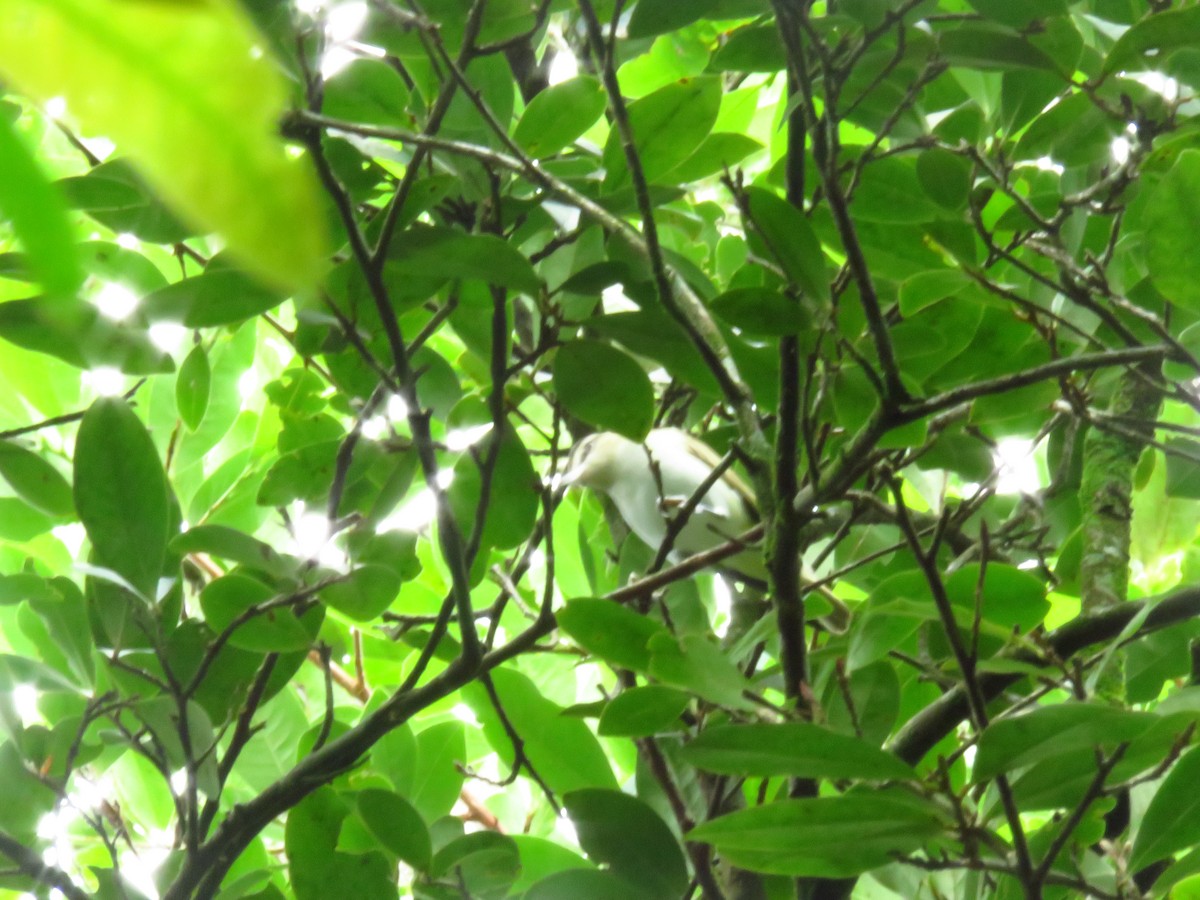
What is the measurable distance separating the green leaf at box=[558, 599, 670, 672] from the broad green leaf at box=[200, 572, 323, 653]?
24cm

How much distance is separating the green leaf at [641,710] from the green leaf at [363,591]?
0.65ft

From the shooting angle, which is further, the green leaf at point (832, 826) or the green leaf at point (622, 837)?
the green leaf at point (622, 837)

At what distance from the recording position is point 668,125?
945 mm

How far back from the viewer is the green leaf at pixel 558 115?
3.00ft

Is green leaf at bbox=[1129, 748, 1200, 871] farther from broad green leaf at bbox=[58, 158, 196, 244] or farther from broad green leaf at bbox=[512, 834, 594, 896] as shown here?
broad green leaf at bbox=[58, 158, 196, 244]

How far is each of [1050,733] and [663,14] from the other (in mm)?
573

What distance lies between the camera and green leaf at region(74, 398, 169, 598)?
91 centimetres

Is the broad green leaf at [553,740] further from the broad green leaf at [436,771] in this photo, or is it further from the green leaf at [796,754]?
the green leaf at [796,754]

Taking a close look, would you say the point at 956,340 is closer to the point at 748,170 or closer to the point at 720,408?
the point at 720,408

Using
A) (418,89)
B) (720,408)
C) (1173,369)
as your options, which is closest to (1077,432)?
(1173,369)

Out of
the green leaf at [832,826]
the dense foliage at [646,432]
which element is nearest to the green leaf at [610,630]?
the dense foliage at [646,432]

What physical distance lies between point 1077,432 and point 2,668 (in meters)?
1.08

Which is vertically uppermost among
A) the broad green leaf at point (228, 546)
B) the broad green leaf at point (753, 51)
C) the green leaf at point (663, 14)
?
the broad green leaf at point (753, 51)

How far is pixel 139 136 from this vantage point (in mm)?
145
